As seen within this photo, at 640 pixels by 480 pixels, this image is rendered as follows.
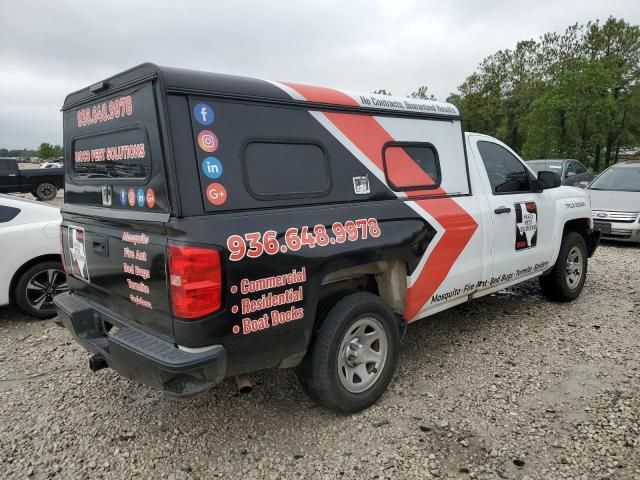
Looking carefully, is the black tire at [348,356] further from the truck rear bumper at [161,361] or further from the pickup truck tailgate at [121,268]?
the pickup truck tailgate at [121,268]

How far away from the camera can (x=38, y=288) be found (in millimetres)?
5121

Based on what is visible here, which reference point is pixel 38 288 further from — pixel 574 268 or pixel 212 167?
pixel 574 268

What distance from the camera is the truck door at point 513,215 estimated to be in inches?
165

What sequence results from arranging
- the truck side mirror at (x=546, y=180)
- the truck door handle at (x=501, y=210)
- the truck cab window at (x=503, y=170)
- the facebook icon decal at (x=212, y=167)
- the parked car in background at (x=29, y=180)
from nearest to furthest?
1. the facebook icon decal at (x=212, y=167)
2. the truck door handle at (x=501, y=210)
3. the truck cab window at (x=503, y=170)
4. the truck side mirror at (x=546, y=180)
5. the parked car in background at (x=29, y=180)

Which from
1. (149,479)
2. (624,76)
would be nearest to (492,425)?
(149,479)

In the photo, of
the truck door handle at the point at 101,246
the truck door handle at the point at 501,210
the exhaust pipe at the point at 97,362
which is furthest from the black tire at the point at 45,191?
the truck door handle at the point at 501,210

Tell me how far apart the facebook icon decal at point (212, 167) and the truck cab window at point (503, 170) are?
8.67 ft

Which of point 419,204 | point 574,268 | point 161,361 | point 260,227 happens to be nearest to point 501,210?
point 419,204

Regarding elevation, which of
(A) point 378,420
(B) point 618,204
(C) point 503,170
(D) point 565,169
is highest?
(C) point 503,170

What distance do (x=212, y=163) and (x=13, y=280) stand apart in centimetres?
375

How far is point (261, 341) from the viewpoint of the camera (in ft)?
8.64

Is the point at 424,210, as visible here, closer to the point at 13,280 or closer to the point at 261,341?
the point at 261,341

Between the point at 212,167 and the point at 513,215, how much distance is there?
3.01 m

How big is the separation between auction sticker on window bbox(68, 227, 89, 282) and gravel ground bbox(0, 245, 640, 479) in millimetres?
949
